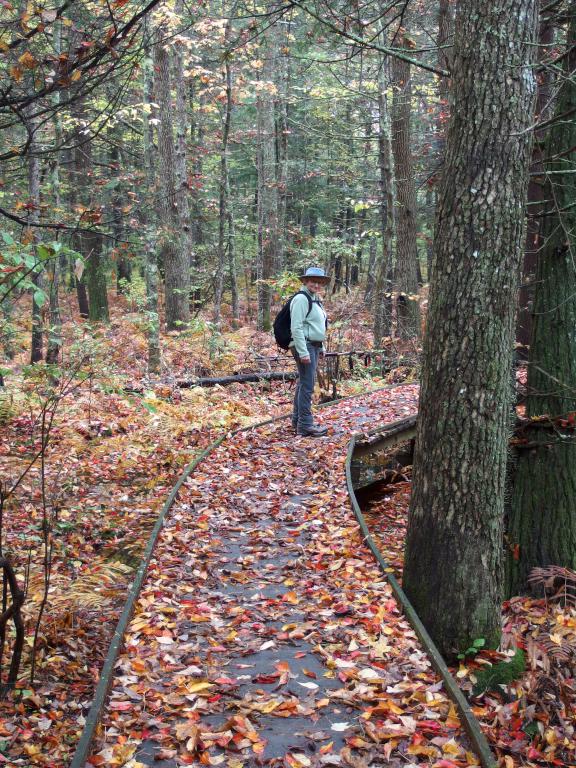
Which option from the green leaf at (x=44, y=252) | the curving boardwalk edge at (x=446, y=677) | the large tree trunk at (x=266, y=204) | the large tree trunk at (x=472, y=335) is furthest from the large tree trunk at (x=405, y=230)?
the green leaf at (x=44, y=252)

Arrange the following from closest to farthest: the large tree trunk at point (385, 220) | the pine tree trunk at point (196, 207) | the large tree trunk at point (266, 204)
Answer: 1. the large tree trunk at point (385, 220)
2. the large tree trunk at point (266, 204)
3. the pine tree trunk at point (196, 207)

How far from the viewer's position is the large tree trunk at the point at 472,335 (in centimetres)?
474

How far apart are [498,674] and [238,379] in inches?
399

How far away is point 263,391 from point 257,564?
8807 mm

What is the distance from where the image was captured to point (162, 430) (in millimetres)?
10836

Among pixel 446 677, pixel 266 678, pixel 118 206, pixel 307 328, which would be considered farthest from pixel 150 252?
pixel 118 206

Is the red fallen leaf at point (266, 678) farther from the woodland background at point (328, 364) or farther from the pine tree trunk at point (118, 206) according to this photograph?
the pine tree trunk at point (118, 206)

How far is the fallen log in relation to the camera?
537 inches

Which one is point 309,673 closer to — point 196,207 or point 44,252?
point 44,252

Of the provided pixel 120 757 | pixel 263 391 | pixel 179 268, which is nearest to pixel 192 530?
pixel 120 757

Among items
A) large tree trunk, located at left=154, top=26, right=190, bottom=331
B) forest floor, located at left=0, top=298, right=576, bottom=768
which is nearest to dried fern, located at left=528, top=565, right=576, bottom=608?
forest floor, located at left=0, top=298, right=576, bottom=768

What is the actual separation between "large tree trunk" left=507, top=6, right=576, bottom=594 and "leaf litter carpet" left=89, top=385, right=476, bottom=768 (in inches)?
85.2

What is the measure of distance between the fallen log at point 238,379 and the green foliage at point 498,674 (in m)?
9.38

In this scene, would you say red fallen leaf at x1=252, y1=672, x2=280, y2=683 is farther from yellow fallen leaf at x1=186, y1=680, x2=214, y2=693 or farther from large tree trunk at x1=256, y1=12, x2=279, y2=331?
large tree trunk at x1=256, y1=12, x2=279, y2=331
